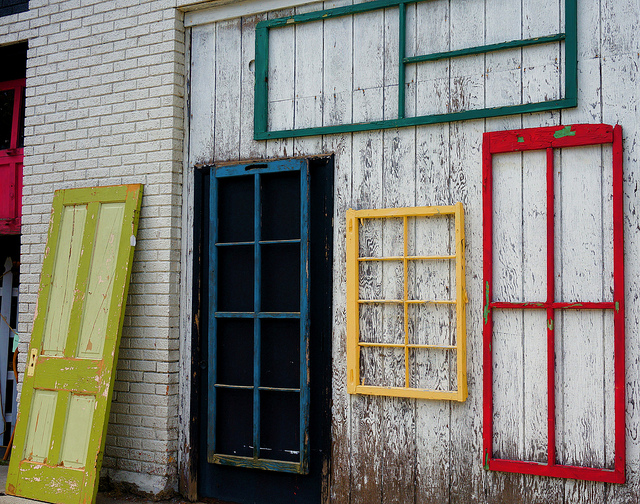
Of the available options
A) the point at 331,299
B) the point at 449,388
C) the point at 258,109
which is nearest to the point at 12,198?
the point at 258,109

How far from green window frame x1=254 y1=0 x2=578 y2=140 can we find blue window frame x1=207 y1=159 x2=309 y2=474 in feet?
1.14

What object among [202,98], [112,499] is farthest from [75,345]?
[202,98]

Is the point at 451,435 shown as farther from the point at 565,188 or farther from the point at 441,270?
the point at 565,188

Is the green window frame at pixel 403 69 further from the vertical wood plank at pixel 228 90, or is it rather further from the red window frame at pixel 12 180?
the red window frame at pixel 12 180

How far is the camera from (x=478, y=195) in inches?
142

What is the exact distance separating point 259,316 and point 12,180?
3007 millimetres

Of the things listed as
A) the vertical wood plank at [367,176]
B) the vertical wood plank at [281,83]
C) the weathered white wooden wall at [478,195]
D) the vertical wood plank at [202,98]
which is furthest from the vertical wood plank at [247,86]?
the vertical wood plank at [367,176]

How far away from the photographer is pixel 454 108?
3713 mm

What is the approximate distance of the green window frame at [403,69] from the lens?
340 centimetres

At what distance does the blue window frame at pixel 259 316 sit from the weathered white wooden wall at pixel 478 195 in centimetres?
21

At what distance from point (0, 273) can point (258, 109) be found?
353 centimetres

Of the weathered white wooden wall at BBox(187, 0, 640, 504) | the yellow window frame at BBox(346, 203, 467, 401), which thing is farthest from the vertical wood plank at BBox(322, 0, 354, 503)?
the yellow window frame at BBox(346, 203, 467, 401)

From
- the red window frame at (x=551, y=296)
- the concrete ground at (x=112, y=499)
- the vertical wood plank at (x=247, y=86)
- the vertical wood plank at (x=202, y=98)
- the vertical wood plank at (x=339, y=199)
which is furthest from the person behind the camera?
the vertical wood plank at (x=202, y=98)

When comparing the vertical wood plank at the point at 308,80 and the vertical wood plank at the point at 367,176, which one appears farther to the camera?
the vertical wood plank at the point at 308,80
